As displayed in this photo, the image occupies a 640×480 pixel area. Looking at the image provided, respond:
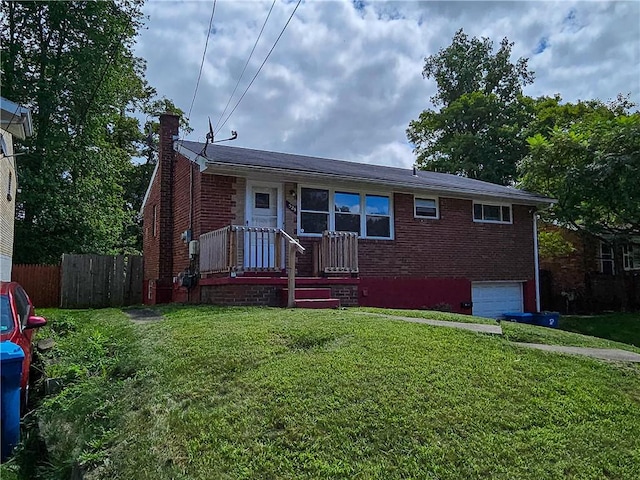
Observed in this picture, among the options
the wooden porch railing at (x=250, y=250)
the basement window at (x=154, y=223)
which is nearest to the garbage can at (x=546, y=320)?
the wooden porch railing at (x=250, y=250)

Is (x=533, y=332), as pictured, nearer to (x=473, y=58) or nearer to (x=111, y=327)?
(x=111, y=327)

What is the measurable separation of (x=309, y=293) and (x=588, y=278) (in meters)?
14.5

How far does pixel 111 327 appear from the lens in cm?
814

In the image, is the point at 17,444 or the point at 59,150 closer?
the point at 17,444

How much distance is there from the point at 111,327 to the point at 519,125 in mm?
31450

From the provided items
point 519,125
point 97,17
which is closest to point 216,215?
point 97,17

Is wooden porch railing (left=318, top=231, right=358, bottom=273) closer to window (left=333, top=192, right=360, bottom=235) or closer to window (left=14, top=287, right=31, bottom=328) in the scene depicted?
window (left=333, top=192, right=360, bottom=235)

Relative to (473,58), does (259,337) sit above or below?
below

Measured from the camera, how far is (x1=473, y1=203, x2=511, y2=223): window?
15.5 m

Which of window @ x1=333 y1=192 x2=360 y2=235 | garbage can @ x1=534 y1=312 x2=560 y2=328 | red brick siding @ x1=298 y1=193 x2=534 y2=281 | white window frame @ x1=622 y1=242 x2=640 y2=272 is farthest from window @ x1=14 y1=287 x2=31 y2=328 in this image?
white window frame @ x1=622 y1=242 x2=640 y2=272

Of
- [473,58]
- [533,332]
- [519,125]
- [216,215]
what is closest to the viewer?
[533,332]

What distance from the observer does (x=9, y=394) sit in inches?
173

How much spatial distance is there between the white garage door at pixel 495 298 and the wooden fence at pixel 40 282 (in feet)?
42.7

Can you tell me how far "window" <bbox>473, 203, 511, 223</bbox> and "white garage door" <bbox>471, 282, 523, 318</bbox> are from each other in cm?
203
